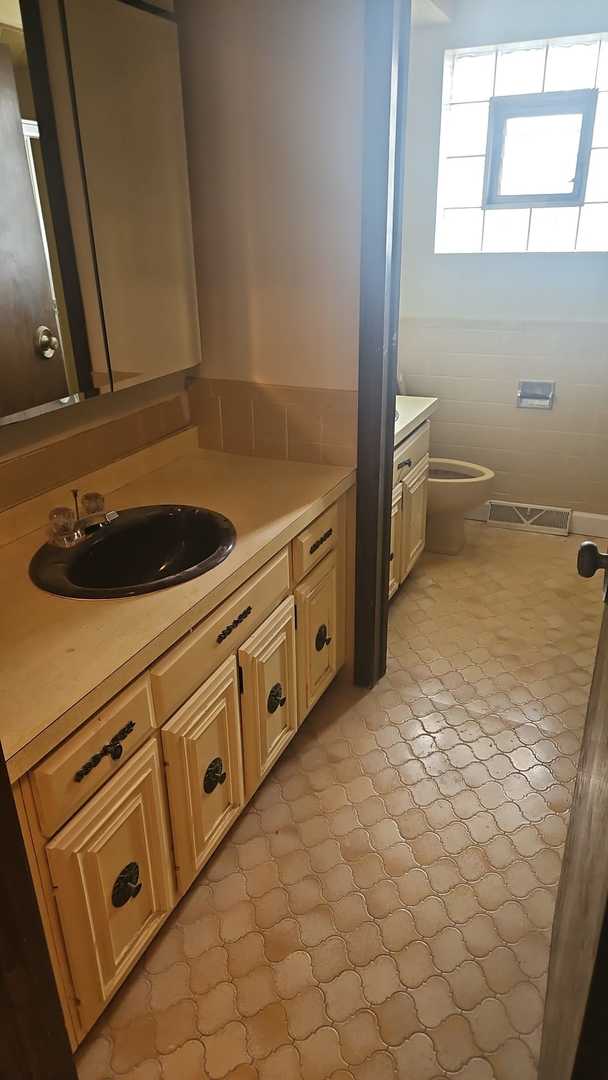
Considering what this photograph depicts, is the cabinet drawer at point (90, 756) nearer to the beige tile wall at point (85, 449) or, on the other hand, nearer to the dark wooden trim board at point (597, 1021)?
the beige tile wall at point (85, 449)

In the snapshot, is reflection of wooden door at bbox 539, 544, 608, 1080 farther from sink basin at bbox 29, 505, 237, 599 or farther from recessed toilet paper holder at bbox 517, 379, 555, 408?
recessed toilet paper holder at bbox 517, 379, 555, 408

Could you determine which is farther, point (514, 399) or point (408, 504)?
point (514, 399)

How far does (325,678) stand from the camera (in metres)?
2.35

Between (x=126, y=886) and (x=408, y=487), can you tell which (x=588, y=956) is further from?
(x=408, y=487)

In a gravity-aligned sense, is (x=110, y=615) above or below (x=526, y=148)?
below

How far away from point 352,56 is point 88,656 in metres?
1.53

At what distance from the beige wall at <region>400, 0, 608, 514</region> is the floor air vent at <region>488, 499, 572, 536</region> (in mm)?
44

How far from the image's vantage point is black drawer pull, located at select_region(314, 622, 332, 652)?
7.30 feet

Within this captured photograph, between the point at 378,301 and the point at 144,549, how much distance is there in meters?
0.89

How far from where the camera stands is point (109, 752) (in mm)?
1309

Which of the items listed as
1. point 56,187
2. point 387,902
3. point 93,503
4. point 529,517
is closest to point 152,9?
point 56,187

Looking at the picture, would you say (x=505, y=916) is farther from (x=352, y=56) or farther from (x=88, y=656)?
(x=352, y=56)

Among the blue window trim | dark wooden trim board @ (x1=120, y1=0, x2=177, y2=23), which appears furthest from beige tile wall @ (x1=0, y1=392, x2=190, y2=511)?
the blue window trim

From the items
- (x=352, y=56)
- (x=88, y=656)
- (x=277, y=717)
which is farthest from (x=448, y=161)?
(x=88, y=656)
